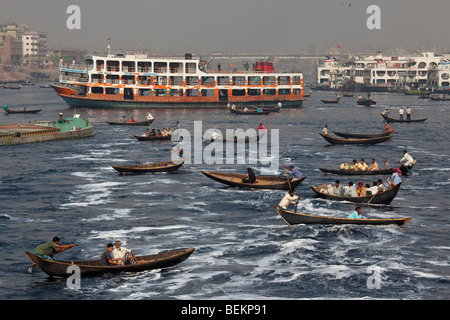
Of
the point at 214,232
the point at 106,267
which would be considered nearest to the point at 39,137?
the point at 214,232

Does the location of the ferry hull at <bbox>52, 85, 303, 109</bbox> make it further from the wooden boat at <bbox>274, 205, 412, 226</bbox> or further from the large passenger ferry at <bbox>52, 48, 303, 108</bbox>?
the wooden boat at <bbox>274, 205, 412, 226</bbox>

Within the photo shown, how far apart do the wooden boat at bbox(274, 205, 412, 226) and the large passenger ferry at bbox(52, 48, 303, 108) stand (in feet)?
289

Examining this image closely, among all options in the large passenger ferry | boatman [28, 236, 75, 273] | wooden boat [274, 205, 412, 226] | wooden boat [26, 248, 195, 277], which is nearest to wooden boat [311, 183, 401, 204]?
wooden boat [274, 205, 412, 226]

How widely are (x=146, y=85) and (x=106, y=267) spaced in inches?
3799

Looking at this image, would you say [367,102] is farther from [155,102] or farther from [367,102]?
[155,102]

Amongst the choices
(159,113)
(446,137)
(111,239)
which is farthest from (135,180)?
(159,113)

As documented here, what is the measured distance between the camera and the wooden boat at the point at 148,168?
51000mm

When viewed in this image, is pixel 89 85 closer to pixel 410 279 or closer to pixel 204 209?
pixel 204 209

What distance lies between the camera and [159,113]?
116 m

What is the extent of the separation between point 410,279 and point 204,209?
1597 cm

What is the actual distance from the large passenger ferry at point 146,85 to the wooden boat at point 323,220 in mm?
88192

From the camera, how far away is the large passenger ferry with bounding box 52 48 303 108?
118 meters

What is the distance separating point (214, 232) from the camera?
34.6m

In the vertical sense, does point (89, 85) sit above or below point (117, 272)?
above
